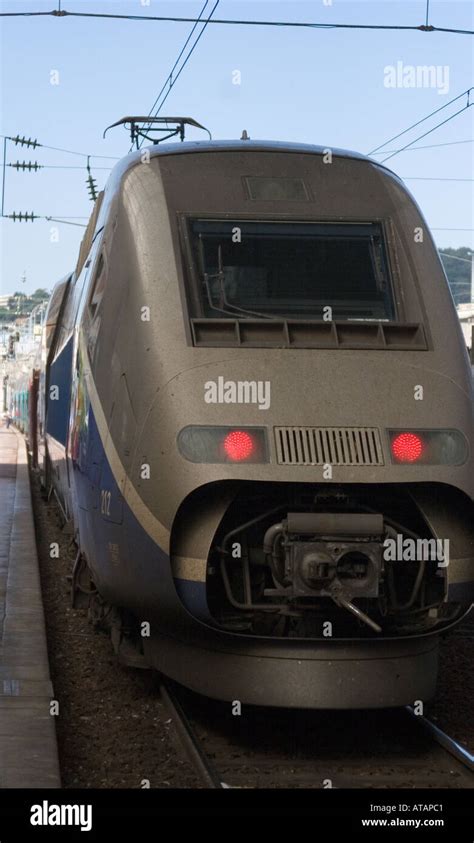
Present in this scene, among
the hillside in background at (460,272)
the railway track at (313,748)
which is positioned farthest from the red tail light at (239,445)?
the hillside in background at (460,272)

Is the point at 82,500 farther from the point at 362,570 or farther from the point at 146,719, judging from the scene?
the point at 362,570

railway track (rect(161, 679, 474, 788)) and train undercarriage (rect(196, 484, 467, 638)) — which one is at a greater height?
train undercarriage (rect(196, 484, 467, 638))

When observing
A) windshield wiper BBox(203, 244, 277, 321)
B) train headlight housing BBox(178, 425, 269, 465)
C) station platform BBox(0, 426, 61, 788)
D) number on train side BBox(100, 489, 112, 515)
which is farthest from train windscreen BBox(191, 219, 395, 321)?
station platform BBox(0, 426, 61, 788)

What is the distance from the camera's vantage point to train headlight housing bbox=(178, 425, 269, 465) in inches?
225

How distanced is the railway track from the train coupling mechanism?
746mm

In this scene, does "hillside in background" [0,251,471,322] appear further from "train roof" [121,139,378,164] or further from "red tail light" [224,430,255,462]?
"red tail light" [224,430,255,462]

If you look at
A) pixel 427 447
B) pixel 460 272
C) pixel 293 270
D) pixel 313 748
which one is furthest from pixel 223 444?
pixel 460 272

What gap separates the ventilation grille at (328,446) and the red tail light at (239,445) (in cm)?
12

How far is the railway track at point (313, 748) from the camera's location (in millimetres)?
5727

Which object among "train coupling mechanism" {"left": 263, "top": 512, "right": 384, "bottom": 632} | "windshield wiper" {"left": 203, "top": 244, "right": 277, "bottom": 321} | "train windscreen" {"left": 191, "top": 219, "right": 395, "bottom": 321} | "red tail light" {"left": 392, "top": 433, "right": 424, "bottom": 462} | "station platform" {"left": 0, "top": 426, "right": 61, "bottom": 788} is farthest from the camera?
"train windscreen" {"left": 191, "top": 219, "right": 395, "bottom": 321}

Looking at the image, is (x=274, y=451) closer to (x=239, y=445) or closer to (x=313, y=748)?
(x=239, y=445)

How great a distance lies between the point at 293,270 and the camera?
689 cm
